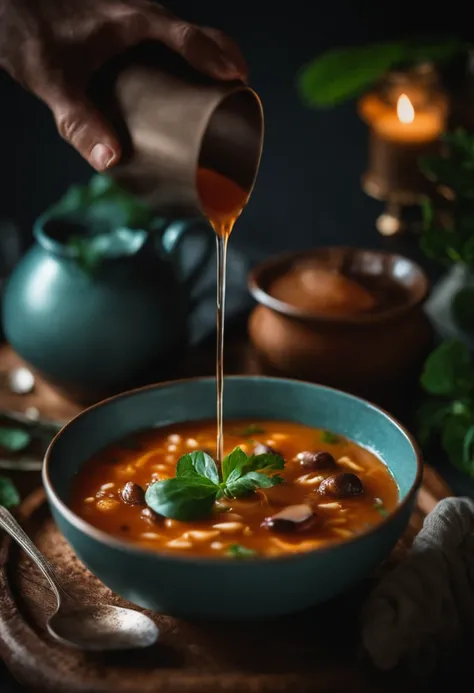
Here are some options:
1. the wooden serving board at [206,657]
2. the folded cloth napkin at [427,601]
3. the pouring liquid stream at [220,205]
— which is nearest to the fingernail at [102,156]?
the pouring liquid stream at [220,205]

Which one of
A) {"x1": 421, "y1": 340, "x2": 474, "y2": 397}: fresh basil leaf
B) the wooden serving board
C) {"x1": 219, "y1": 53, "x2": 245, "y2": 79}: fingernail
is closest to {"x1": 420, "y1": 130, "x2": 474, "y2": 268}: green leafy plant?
{"x1": 421, "y1": 340, "x2": 474, "y2": 397}: fresh basil leaf

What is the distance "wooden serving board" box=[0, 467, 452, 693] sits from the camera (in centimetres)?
166

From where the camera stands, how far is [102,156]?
6.05ft

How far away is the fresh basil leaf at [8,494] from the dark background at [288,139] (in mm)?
1746

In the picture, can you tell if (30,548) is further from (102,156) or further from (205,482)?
(102,156)

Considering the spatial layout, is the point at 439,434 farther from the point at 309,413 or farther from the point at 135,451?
the point at 135,451

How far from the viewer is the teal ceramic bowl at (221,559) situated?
1.59 metres

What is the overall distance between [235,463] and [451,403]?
0.81 m

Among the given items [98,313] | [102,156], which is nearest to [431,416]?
[98,313]

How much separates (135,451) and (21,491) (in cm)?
35

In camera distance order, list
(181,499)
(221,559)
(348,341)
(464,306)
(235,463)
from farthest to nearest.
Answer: (464,306) → (348,341) → (235,463) → (181,499) → (221,559)

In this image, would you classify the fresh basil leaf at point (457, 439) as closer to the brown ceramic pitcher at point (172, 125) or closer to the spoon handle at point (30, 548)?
the brown ceramic pitcher at point (172, 125)

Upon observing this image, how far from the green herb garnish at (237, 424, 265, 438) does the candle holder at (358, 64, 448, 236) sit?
173 cm

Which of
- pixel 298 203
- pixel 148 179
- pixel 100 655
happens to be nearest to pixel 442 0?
pixel 298 203
